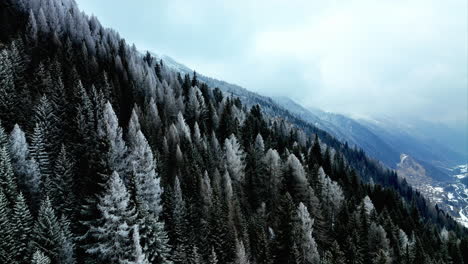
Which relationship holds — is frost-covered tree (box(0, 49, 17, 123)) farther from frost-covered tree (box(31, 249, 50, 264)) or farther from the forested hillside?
frost-covered tree (box(31, 249, 50, 264))

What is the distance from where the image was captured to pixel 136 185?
48.7 m

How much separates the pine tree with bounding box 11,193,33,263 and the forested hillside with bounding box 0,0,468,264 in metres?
0.15

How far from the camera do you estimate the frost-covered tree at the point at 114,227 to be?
133 ft

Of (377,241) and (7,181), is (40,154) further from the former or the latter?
(377,241)

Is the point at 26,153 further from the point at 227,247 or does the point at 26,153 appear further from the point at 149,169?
the point at 227,247

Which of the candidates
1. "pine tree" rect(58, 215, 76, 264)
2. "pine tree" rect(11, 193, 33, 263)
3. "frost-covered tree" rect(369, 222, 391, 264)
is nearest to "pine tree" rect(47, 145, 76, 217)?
"pine tree" rect(58, 215, 76, 264)

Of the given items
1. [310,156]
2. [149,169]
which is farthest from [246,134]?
[149,169]

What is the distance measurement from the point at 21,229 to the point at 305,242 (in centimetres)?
4498

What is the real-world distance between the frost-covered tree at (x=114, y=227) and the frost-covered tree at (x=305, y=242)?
3234 centimetres

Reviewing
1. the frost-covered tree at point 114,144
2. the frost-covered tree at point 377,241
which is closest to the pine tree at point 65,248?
the frost-covered tree at point 114,144

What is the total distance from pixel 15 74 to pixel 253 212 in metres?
61.0

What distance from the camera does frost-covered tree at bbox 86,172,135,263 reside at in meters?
40.7

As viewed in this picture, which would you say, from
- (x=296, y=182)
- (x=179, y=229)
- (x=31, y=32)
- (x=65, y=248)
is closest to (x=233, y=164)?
(x=296, y=182)

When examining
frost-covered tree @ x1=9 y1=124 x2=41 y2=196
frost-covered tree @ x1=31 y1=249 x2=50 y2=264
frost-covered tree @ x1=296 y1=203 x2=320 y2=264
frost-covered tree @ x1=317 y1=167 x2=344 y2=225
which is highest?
frost-covered tree @ x1=317 y1=167 x2=344 y2=225
